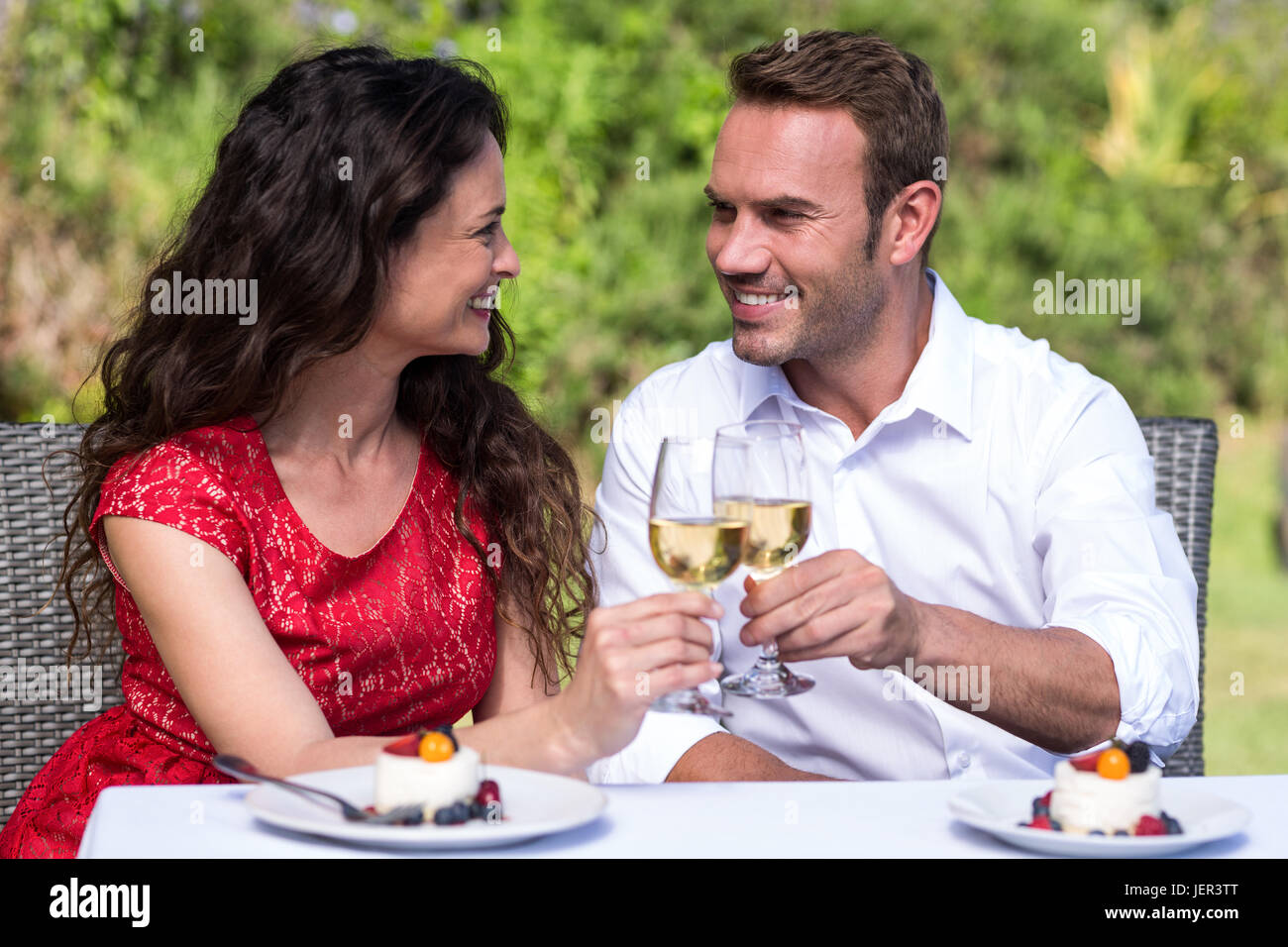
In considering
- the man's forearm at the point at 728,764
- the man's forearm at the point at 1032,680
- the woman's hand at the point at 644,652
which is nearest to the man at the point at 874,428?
the man's forearm at the point at 728,764

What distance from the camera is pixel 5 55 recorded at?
628 centimetres

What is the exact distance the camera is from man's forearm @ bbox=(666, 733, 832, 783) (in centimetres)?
252

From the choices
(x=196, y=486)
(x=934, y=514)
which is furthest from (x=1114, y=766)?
(x=196, y=486)

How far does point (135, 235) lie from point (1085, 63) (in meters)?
5.70

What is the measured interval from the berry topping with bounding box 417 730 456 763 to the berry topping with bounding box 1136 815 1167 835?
736 millimetres

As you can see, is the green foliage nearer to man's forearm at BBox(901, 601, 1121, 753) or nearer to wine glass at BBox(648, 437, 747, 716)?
man's forearm at BBox(901, 601, 1121, 753)

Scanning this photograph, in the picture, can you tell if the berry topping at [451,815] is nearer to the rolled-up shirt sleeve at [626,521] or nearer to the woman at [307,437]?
the woman at [307,437]

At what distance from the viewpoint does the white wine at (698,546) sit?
166 centimetres

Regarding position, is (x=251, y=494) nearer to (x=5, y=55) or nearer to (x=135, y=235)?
(x=135, y=235)

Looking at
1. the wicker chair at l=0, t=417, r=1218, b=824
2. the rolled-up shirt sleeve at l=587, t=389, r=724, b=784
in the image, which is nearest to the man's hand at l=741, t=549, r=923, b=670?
the rolled-up shirt sleeve at l=587, t=389, r=724, b=784

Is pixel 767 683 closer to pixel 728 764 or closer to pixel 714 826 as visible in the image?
pixel 714 826

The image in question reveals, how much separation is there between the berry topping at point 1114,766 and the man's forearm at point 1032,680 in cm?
48

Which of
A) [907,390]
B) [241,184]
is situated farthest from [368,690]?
[907,390]
